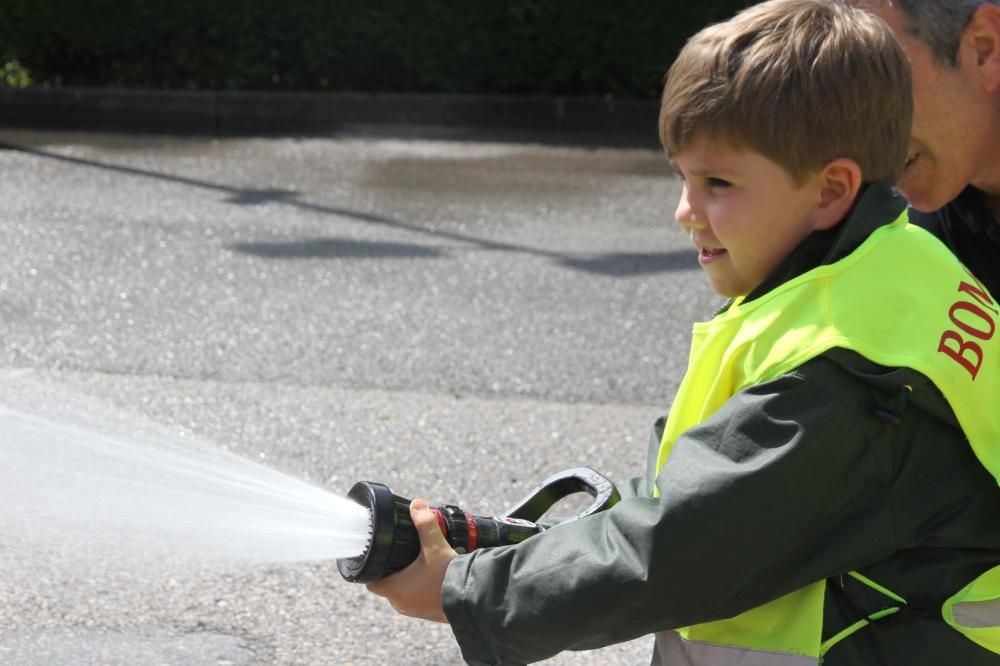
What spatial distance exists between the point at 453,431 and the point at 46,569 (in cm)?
147

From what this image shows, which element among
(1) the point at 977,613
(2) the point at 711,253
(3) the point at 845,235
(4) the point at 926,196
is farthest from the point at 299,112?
(1) the point at 977,613

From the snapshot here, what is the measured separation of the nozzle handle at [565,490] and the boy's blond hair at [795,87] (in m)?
0.56

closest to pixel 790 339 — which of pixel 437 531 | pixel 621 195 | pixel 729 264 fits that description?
pixel 729 264

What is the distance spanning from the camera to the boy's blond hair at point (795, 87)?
187 cm

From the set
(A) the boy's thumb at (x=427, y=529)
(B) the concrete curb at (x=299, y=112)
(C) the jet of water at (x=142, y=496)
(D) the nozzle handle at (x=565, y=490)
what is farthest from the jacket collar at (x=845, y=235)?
(B) the concrete curb at (x=299, y=112)

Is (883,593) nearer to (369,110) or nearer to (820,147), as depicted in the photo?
(820,147)

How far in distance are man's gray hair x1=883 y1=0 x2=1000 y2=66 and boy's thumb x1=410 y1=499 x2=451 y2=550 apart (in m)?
1.31

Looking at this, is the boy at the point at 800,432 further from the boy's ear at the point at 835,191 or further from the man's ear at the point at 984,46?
the man's ear at the point at 984,46

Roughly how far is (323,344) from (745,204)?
3588mm

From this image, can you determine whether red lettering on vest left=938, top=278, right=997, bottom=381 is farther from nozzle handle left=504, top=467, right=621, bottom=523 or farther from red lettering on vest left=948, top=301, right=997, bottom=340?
nozzle handle left=504, top=467, right=621, bottom=523

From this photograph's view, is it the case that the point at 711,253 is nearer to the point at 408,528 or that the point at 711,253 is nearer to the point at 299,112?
the point at 408,528

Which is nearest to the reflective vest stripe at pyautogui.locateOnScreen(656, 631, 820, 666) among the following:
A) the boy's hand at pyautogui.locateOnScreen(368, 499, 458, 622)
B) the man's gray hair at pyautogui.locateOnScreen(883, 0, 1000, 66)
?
the boy's hand at pyautogui.locateOnScreen(368, 499, 458, 622)

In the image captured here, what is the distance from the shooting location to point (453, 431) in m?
4.57

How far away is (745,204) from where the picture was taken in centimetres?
195
